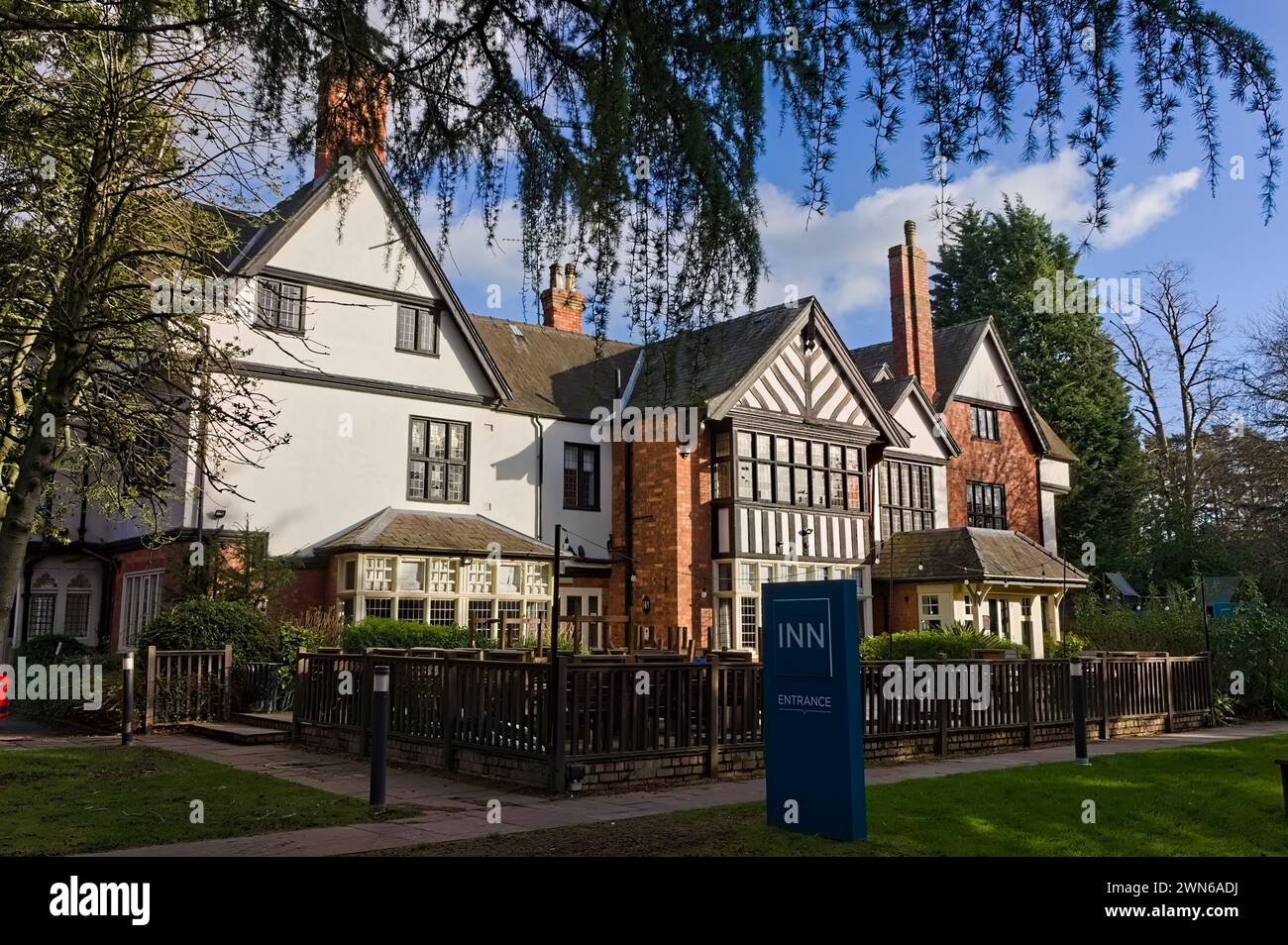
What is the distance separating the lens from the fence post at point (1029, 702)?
15.4m

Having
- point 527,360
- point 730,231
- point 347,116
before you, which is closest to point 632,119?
point 730,231

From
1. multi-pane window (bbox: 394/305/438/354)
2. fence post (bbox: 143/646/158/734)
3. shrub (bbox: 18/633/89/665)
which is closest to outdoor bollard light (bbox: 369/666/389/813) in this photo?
fence post (bbox: 143/646/158/734)

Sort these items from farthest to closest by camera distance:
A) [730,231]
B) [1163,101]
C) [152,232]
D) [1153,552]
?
[1153,552]
[152,232]
[730,231]
[1163,101]

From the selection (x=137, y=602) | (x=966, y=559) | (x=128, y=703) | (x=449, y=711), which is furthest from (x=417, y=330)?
(x=966, y=559)

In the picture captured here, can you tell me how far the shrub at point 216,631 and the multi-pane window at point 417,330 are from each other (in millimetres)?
8062

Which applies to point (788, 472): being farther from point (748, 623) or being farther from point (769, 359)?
point (748, 623)

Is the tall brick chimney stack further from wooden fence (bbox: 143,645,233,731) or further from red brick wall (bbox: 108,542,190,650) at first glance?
wooden fence (bbox: 143,645,233,731)

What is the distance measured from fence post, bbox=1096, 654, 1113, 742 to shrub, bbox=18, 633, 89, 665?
59.8 ft

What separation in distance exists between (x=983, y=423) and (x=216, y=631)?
83.3 ft

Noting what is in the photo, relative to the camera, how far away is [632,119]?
5.01 m

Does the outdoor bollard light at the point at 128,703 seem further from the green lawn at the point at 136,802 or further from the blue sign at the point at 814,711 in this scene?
the blue sign at the point at 814,711

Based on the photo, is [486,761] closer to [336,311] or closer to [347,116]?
[347,116]

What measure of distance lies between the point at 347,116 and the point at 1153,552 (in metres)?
37.5

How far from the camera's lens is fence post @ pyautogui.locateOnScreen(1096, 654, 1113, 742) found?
1680 cm
